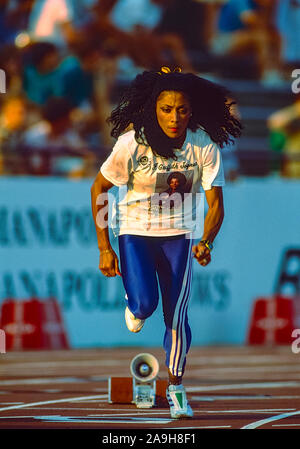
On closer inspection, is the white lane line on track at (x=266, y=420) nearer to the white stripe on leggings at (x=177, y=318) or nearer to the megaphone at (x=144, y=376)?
the white stripe on leggings at (x=177, y=318)

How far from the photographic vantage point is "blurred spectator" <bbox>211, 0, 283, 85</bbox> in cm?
1881

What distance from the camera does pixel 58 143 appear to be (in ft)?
53.3

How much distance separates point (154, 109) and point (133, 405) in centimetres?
243

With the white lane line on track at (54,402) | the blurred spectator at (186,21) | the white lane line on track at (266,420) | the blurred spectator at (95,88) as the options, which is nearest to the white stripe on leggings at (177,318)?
the white lane line on track at (266,420)

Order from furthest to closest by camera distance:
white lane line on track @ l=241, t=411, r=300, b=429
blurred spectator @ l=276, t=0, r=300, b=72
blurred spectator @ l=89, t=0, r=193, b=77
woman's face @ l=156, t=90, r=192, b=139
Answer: blurred spectator @ l=276, t=0, r=300, b=72 < blurred spectator @ l=89, t=0, r=193, b=77 < woman's face @ l=156, t=90, r=192, b=139 < white lane line on track @ l=241, t=411, r=300, b=429

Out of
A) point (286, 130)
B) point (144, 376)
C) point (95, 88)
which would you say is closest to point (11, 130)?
point (95, 88)

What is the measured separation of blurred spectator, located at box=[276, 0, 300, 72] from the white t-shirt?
480 inches

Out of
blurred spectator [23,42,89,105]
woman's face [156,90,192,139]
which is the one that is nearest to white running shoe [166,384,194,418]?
woman's face [156,90,192,139]

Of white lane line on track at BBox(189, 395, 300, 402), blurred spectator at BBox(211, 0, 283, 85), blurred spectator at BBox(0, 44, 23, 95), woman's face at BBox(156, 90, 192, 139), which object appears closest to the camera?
woman's face at BBox(156, 90, 192, 139)

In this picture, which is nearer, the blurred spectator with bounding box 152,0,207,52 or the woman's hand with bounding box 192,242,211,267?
the woman's hand with bounding box 192,242,211,267

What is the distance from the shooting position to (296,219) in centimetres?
1698

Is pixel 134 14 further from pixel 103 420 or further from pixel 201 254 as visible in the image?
pixel 103 420

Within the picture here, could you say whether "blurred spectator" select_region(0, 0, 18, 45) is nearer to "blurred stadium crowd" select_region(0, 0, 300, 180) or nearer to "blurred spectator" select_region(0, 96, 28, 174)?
"blurred stadium crowd" select_region(0, 0, 300, 180)

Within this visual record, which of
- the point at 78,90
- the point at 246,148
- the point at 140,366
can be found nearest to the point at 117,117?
the point at 140,366
